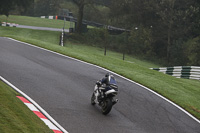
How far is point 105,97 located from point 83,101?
132cm

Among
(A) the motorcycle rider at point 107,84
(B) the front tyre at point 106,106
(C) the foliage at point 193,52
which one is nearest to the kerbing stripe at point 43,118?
(B) the front tyre at point 106,106

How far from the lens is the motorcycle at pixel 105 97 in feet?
35.4

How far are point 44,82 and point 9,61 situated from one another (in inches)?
149

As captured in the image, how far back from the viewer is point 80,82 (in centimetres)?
1464

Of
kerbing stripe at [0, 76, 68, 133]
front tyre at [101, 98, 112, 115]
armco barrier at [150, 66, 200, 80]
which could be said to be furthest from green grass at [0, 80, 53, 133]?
armco barrier at [150, 66, 200, 80]

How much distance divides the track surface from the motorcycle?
0.27m

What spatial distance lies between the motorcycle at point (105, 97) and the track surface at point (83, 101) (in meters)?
0.27

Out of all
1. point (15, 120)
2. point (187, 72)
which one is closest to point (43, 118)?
point (15, 120)

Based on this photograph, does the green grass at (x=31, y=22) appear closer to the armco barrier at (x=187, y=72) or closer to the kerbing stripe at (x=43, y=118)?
the armco barrier at (x=187, y=72)

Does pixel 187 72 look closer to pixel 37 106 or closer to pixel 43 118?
pixel 37 106

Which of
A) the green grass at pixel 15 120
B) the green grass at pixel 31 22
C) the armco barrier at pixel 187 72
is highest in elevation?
the green grass at pixel 31 22

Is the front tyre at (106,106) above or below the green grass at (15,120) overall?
below

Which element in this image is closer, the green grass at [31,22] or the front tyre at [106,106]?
the front tyre at [106,106]

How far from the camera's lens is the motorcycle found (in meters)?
10.8
